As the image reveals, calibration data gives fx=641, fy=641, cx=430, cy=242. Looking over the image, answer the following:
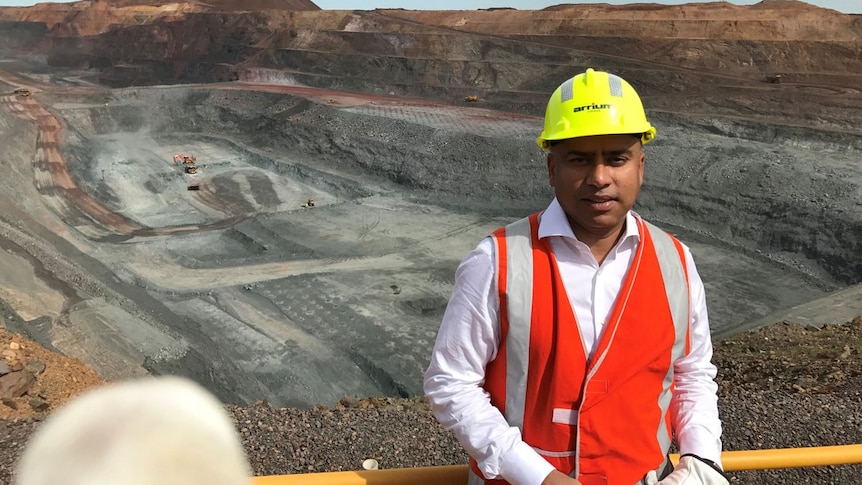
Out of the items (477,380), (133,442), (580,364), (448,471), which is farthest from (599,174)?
(133,442)

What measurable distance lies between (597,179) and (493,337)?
1.89 feet

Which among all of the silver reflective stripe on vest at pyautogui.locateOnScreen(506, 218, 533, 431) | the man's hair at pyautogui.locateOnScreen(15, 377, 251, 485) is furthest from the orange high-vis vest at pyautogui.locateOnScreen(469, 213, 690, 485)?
the man's hair at pyautogui.locateOnScreen(15, 377, 251, 485)

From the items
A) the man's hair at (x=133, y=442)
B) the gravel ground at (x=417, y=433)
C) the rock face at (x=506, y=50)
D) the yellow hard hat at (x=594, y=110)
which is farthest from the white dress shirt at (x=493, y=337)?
the rock face at (x=506, y=50)

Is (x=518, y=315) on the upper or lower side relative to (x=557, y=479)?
upper

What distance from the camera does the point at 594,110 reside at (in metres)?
1.93

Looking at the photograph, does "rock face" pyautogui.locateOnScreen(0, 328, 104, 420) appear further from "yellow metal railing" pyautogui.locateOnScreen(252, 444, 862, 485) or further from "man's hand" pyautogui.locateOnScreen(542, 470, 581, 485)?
"man's hand" pyautogui.locateOnScreen(542, 470, 581, 485)

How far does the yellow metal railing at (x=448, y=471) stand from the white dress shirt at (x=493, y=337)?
0.31 m

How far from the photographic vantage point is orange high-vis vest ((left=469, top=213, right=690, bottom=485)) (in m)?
1.86

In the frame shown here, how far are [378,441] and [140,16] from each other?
64852 millimetres

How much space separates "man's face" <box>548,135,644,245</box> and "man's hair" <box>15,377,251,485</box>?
1.37m

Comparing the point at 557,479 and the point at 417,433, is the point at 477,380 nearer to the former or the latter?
the point at 557,479

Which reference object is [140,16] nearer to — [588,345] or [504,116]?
→ [504,116]

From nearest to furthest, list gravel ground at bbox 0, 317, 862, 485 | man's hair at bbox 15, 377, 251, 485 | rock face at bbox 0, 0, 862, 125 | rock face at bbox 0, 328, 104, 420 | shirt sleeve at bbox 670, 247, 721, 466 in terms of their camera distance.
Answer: man's hair at bbox 15, 377, 251, 485
shirt sleeve at bbox 670, 247, 721, 466
gravel ground at bbox 0, 317, 862, 485
rock face at bbox 0, 328, 104, 420
rock face at bbox 0, 0, 862, 125

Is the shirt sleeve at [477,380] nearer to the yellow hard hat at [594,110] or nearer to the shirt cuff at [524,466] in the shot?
the shirt cuff at [524,466]
